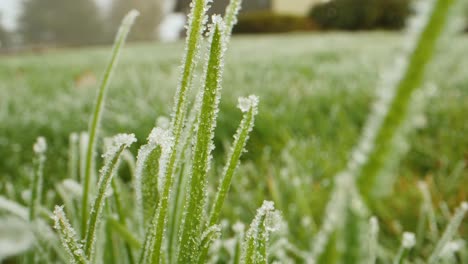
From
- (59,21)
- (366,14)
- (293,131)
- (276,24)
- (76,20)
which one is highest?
(76,20)

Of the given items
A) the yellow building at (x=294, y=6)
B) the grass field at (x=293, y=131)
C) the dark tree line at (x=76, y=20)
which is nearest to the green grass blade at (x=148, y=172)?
the grass field at (x=293, y=131)

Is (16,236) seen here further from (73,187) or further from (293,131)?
(293,131)

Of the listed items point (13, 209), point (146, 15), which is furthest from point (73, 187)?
point (146, 15)

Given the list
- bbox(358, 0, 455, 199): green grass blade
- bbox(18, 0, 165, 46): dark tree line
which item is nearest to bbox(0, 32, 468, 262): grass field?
bbox(358, 0, 455, 199): green grass blade

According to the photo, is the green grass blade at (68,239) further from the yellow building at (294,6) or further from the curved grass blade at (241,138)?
the yellow building at (294,6)

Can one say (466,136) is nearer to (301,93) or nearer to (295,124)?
(295,124)

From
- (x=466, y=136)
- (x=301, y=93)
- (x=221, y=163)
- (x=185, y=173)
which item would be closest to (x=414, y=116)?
(x=185, y=173)
